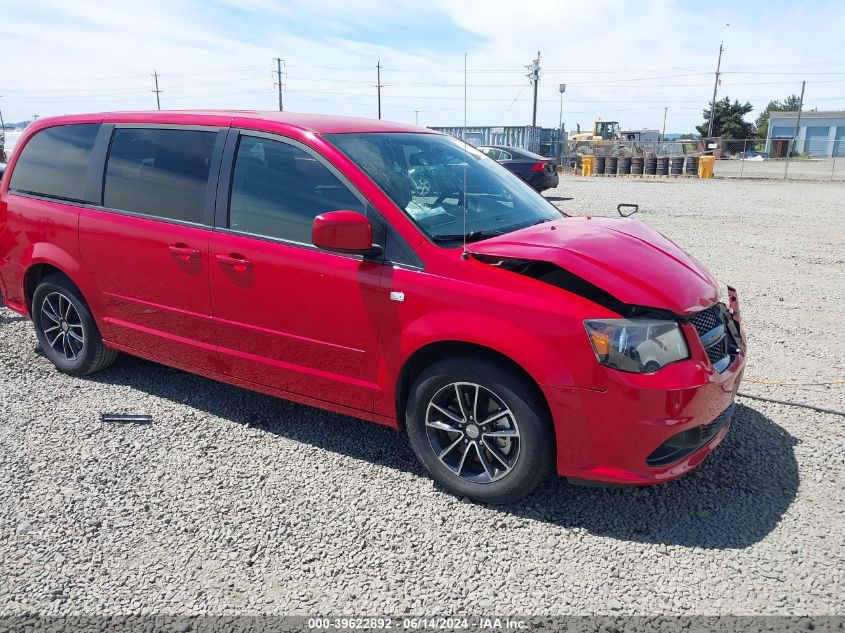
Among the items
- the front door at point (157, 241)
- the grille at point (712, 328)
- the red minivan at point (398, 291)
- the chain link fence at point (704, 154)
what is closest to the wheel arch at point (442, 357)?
the red minivan at point (398, 291)

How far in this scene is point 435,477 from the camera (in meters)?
3.37

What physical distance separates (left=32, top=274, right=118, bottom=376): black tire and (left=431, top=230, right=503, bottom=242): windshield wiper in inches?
112

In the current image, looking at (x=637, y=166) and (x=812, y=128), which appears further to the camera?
(x=812, y=128)

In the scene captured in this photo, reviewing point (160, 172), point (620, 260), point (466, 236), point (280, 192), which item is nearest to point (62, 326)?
point (160, 172)

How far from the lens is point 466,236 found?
3338 mm

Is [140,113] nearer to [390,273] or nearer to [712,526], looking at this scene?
[390,273]

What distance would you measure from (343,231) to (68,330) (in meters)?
2.91

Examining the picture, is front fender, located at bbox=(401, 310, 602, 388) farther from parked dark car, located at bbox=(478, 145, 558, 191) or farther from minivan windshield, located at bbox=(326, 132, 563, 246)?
parked dark car, located at bbox=(478, 145, 558, 191)

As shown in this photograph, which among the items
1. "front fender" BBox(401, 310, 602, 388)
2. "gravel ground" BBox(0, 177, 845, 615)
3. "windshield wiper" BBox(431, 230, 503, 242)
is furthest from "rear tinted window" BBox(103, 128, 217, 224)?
"front fender" BBox(401, 310, 602, 388)

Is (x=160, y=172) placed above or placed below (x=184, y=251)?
above

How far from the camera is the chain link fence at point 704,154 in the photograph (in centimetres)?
3052

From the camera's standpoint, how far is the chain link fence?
30516mm

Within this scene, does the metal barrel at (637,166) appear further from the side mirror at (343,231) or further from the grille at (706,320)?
the side mirror at (343,231)

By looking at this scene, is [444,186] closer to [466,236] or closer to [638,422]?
[466,236]
